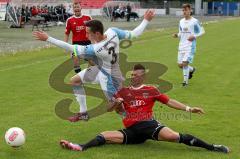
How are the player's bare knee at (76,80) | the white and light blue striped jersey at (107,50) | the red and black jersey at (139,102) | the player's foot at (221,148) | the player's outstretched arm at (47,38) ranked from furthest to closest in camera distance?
the player's bare knee at (76,80) < the white and light blue striped jersey at (107,50) < the red and black jersey at (139,102) < the player's outstretched arm at (47,38) < the player's foot at (221,148)

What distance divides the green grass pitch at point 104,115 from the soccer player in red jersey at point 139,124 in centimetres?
14

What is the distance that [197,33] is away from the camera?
16125 millimetres

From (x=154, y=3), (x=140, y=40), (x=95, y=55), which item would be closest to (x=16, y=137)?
(x=95, y=55)

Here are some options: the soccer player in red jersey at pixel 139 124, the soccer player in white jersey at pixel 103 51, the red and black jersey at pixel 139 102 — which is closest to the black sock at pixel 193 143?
the soccer player in red jersey at pixel 139 124

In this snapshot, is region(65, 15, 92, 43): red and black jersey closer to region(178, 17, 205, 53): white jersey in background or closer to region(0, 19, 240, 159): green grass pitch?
region(0, 19, 240, 159): green grass pitch

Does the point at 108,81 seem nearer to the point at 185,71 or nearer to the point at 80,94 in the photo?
the point at 80,94

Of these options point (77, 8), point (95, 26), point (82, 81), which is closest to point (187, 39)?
point (77, 8)

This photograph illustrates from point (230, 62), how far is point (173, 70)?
4.08 metres

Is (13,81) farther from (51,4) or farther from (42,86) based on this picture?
(51,4)

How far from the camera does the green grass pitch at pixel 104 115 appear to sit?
8.41m

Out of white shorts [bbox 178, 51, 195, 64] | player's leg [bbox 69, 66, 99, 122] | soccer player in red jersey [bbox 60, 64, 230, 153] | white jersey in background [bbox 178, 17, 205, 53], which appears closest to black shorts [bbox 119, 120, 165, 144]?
soccer player in red jersey [bbox 60, 64, 230, 153]

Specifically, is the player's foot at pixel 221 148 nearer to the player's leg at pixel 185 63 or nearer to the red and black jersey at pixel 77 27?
the red and black jersey at pixel 77 27

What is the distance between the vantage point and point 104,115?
1148 cm

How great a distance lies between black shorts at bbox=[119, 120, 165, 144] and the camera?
8.55 meters
